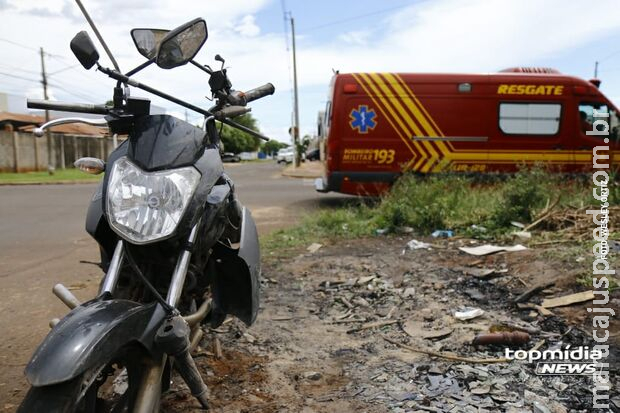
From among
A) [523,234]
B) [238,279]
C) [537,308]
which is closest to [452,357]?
[537,308]

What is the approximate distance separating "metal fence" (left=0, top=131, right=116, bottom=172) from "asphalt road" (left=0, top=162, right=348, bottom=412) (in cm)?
1295

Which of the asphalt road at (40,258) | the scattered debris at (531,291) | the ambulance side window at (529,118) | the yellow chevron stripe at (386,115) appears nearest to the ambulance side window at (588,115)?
the ambulance side window at (529,118)

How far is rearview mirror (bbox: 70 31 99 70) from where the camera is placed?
201 cm

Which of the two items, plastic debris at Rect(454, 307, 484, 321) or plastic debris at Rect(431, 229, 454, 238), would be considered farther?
plastic debris at Rect(431, 229, 454, 238)

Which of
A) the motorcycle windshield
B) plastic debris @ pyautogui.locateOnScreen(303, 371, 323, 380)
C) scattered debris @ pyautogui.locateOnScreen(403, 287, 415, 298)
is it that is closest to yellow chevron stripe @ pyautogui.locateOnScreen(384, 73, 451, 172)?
scattered debris @ pyautogui.locateOnScreen(403, 287, 415, 298)

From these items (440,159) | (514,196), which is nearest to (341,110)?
(440,159)

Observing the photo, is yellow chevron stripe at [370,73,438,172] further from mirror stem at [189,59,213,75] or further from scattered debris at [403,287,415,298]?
mirror stem at [189,59,213,75]

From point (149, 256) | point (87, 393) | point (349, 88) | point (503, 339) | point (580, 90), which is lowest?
point (503, 339)

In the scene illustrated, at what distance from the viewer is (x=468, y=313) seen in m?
3.41

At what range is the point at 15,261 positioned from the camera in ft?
18.3

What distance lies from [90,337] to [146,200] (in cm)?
55

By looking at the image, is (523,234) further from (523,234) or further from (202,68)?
(202,68)

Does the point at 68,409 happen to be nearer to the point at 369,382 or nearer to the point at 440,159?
the point at 369,382

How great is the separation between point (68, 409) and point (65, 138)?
3134 centimetres
